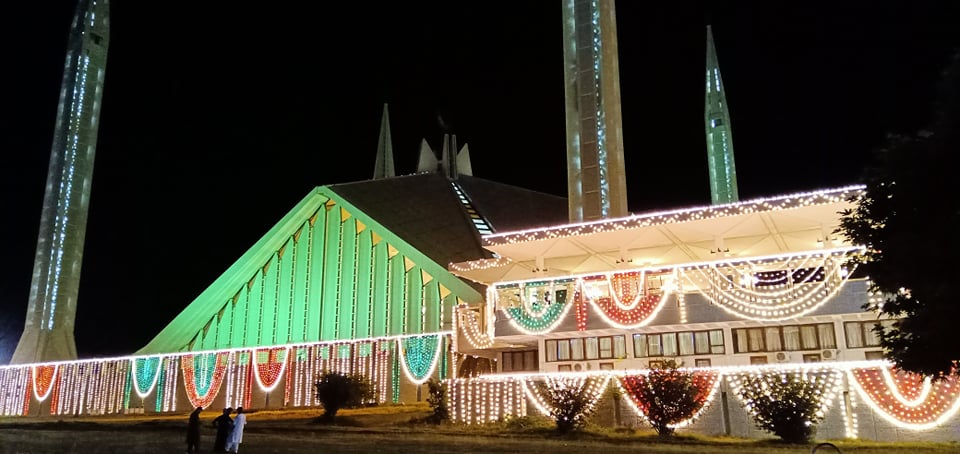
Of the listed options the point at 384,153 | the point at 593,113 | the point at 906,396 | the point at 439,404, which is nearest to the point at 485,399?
the point at 439,404

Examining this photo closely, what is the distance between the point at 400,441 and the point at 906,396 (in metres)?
10.1

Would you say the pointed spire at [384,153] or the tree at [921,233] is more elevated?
the pointed spire at [384,153]

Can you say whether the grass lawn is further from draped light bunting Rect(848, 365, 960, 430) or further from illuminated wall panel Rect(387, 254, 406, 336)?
illuminated wall panel Rect(387, 254, 406, 336)

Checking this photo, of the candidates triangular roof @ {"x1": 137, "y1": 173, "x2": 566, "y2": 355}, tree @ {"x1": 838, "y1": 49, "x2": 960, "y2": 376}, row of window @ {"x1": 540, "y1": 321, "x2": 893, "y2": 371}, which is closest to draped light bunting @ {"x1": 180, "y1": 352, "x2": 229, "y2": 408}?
triangular roof @ {"x1": 137, "y1": 173, "x2": 566, "y2": 355}

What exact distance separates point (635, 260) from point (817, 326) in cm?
691

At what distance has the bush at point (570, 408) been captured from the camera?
17.3 metres

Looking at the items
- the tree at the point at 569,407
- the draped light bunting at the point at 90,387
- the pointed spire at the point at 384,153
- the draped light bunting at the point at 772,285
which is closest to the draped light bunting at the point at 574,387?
the tree at the point at 569,407

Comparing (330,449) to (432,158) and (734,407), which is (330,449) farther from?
(432,158)

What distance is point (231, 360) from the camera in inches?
1272

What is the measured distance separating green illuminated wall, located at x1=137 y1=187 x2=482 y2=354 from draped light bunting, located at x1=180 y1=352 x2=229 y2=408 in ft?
7.17


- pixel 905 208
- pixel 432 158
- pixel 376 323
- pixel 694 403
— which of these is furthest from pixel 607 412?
pixel 432 158

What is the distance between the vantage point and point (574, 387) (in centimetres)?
1769

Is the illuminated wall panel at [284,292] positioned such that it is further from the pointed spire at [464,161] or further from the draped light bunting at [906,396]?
the draped light bunting at [906,396]

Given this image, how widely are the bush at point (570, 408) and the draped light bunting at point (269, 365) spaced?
16.5 metres
